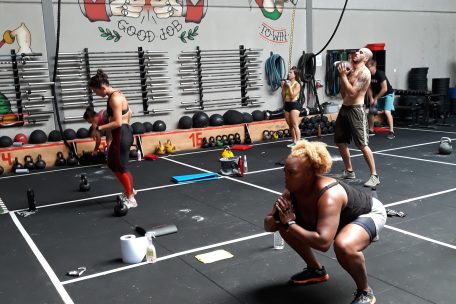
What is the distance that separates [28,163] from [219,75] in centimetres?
384

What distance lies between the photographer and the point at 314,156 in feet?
7.57

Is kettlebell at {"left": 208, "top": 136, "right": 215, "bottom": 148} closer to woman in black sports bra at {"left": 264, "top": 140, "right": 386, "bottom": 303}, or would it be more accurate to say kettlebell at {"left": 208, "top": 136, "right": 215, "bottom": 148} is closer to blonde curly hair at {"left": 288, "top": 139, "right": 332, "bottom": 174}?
woman in black sports bra at {"left": 264, "top": 140, "right": 386, "bottom": 303}

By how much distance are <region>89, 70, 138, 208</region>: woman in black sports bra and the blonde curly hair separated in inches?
99.8

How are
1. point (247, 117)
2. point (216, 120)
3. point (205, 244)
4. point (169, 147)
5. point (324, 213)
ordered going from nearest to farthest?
point (324, 213)
point (205, 244)
point (169, 147)
point (216, 120)
point (247, 117)

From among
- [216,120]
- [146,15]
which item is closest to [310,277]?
[216,120]

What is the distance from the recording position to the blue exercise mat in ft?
19.0

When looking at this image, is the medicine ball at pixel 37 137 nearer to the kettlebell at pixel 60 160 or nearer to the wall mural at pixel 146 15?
the kettlebell at pixel 60 160

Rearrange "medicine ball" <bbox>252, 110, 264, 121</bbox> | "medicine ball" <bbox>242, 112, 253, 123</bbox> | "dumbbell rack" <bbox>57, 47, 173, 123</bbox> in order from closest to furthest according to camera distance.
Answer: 1. "dumbbell rack" <bbox>57, 47, 173, 123</bbox>
2. "medicine ball" <bbox>242, 112, 253, 123</bbox>
3. "medicine ball" <bbox>252, 110, 264, 121</bbox>

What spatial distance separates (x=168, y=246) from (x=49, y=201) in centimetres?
216

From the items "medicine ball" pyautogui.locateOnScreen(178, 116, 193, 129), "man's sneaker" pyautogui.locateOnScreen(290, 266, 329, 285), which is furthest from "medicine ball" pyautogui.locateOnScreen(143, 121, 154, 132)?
"man's sneaker" pyautogui.locateOnScreen(290, 266, 329, 285)

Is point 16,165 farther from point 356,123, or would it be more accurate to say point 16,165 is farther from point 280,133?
point 356,123

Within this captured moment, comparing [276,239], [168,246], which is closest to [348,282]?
[276,239]

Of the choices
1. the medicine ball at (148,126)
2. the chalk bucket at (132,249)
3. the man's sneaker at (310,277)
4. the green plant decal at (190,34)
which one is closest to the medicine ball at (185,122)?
the medicine ball at (148,126)

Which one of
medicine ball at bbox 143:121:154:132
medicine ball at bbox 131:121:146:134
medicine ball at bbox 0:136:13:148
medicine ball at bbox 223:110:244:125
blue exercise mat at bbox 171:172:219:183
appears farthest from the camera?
medicine ball at bbox 223:110:244:125
